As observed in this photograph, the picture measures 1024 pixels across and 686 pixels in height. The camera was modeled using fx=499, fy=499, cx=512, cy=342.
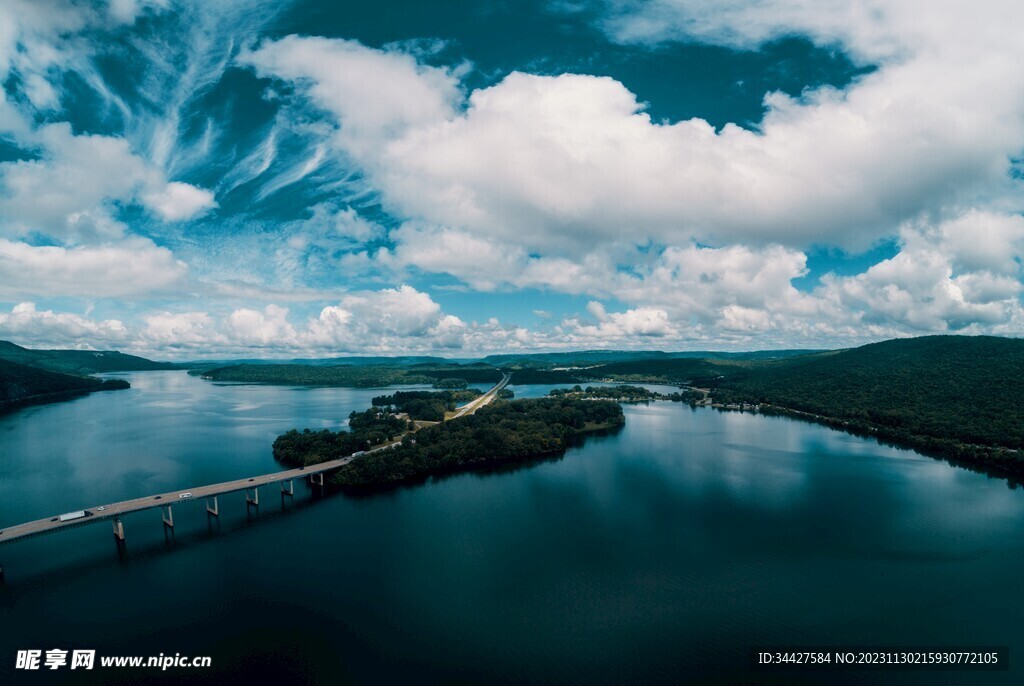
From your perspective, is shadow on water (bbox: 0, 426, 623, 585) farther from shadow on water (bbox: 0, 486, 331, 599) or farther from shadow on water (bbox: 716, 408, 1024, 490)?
shadow on water (bbox: 716, 408, 1024, 490)

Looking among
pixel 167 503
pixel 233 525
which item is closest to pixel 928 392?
pixel 233 525

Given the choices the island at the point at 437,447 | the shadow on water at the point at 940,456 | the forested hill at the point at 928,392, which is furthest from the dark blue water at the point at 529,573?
the forested hill at the point at 928,392

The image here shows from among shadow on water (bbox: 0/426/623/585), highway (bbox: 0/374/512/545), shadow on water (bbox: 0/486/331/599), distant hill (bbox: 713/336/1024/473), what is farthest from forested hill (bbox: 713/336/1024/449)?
shadow on water (bbox: 0/486/331/599)

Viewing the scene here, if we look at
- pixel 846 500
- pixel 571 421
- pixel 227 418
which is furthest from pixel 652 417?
pixel 227 418

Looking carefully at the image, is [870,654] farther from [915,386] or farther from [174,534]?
[915,386]

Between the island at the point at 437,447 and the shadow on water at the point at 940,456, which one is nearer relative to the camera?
the island at the point at 437,447

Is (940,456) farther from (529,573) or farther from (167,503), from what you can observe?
(167,503)

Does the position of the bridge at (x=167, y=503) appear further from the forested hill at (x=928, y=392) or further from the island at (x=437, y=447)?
the forested hill at (x=928, y=392)
